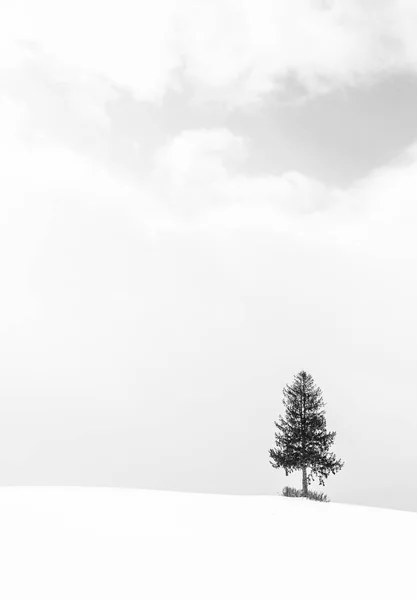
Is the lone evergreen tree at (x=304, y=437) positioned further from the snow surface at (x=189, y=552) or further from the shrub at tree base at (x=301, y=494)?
the snow surface at (x=189, y=552)

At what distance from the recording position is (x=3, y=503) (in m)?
17.2

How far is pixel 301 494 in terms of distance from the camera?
91.1 feet

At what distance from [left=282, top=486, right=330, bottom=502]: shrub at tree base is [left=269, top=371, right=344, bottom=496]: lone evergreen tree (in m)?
0.26

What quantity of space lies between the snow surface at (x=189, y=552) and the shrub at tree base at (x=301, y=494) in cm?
753

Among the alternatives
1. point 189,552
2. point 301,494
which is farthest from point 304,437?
point 189,552

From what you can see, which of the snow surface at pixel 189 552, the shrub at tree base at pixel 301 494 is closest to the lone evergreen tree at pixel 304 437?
the shrub at tree base at pixel 301 494

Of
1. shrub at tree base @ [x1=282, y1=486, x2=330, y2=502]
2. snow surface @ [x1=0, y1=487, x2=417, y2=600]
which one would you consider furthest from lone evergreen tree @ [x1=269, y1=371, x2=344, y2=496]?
snow surface @ [x1=0, y1=487, x2=417, y2=600]

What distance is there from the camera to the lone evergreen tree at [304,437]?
28078mm

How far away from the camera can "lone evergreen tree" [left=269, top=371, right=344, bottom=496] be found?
28078 mm

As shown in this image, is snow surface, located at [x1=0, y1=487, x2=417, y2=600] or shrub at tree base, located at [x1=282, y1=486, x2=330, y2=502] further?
shrub at tree base, located at [x1=282, y1=486, x2=330, y2=502]

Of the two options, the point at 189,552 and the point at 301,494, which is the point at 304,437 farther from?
the point at 189,552

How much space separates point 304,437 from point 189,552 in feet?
59.3

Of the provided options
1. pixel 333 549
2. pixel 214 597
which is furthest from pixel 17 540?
pixel 333 549

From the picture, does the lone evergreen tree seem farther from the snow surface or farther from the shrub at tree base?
the snow surface
